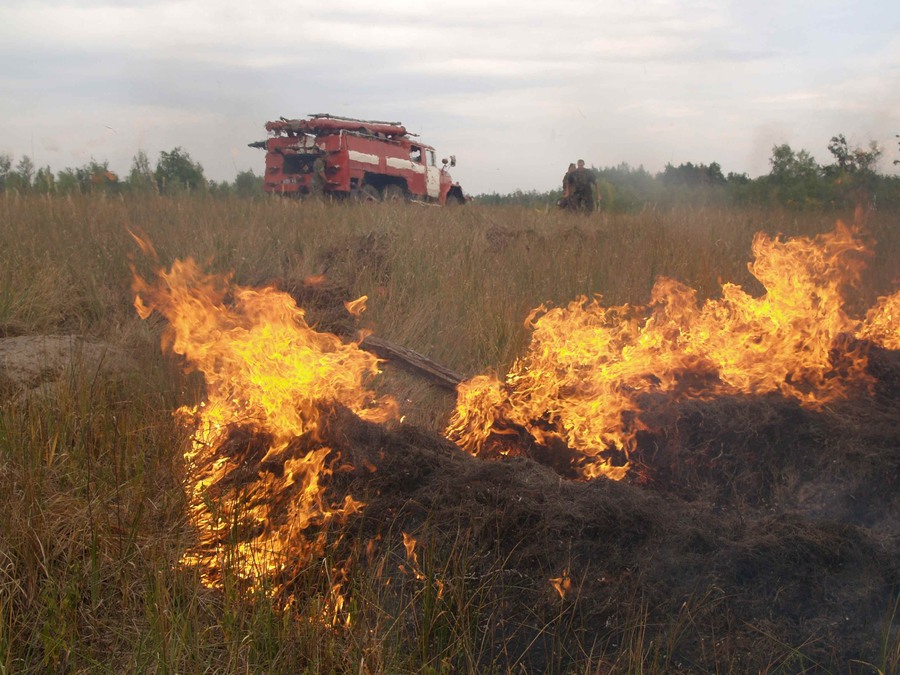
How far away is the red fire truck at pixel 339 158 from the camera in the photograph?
54.0ft

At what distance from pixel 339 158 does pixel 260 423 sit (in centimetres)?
1367

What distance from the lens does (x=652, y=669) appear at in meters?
2.34

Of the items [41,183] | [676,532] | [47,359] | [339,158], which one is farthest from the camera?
[339,158]

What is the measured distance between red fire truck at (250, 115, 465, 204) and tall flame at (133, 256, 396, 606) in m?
11.8

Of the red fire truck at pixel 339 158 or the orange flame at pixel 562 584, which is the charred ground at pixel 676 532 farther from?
the red fire truck at pixel 339 158

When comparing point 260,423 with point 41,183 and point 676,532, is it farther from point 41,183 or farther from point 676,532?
point 41,183

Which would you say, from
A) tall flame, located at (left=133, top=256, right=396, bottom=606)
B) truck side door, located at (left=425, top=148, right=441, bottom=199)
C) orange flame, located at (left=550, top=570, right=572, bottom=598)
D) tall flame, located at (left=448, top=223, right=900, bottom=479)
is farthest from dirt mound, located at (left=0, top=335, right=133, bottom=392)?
truck side door, located at (left=425, top=148, right=441, bottom=199)

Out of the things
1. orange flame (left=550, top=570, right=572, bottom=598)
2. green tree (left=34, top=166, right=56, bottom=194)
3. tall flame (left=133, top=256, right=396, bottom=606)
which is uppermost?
green tree (left=34, top=166, right=56, bottom=194)

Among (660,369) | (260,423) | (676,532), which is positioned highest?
(660,369)

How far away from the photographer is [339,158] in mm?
16406

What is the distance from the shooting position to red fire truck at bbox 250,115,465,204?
16453 millimetres

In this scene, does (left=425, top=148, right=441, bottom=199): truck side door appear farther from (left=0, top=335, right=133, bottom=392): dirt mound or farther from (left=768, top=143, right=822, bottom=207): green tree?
(left=0, top=335, right=133, bottom=392): dirt mound

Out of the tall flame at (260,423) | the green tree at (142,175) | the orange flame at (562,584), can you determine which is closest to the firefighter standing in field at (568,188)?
the green tree at (142,175)

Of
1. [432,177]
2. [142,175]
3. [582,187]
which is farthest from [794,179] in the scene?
[142,175]
